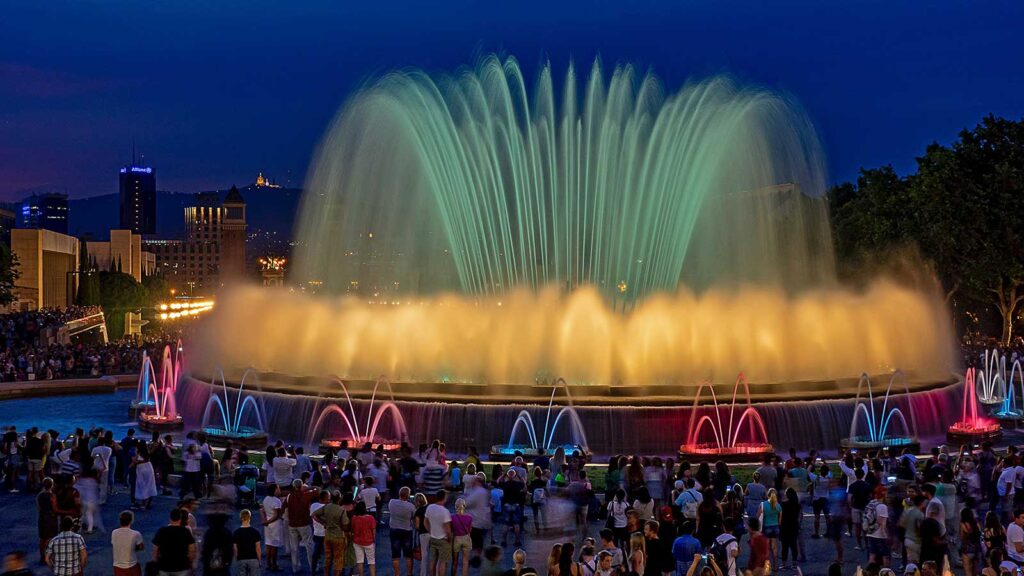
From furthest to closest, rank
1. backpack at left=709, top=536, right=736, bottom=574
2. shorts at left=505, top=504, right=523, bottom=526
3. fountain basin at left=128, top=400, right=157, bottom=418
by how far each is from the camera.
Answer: fountain basin at left=128, top=400, right=157, bottom=418 < shorts at left=505, top=504, right=523, bottom=526 < backpack at left=709, top=536, right=736, bottom=574

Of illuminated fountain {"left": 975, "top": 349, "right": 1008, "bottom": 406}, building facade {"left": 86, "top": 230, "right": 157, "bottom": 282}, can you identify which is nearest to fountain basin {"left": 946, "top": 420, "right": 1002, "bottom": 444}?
illuminated fountain {"left": 975, "top": 349, "right": 1008, "bottom": 406}

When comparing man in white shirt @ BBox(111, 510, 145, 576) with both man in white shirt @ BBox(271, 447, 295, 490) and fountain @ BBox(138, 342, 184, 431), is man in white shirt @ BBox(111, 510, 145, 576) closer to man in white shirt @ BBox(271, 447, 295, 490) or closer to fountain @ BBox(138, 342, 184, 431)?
man in white shirt @ BBox(271, 447, 295, 490)

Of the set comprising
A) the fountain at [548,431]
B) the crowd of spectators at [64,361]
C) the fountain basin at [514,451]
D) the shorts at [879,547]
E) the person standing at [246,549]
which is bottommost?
the shorts at [879,547]

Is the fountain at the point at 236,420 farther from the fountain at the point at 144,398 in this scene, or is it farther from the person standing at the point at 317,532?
the person standing at the point at 317,532

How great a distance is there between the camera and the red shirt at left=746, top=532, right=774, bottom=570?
42.0 feet

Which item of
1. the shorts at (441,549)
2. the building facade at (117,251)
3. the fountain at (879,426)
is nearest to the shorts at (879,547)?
the shorts at (441,549)

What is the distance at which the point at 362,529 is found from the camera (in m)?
14.1

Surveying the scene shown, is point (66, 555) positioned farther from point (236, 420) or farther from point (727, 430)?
point (236, 420)

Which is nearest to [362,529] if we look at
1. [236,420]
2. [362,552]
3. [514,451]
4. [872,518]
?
[362,552]

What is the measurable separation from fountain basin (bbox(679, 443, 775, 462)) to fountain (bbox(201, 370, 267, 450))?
9.20m

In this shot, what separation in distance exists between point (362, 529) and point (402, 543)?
699 millimetres

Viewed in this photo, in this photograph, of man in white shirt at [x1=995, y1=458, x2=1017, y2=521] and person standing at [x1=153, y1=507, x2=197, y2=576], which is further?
man in white shirt at [x1=995, y1=458, x2=1017, y2=521]

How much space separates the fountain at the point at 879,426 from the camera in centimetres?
2538

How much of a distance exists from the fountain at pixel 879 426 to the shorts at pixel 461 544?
519 inches
